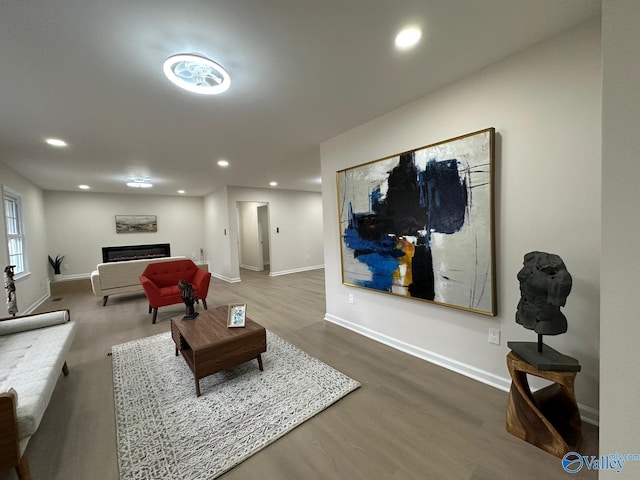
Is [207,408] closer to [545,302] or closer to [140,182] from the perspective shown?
[545,302]

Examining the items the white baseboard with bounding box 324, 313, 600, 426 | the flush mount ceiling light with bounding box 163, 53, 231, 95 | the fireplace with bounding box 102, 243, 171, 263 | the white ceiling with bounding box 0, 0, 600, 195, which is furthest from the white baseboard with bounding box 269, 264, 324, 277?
the flush mount ceiling light with bounding box 163, 53, 231, 95

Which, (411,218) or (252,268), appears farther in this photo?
(252,268)

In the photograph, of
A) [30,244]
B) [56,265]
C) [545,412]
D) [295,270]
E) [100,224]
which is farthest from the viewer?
[295,270]

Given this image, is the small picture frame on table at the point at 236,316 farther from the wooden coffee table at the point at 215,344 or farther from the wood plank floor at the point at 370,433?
the wood plank floor at the point at 370,433

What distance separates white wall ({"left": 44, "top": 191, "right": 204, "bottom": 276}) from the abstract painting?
22.4 ft

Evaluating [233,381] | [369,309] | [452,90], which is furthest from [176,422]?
[452,90]

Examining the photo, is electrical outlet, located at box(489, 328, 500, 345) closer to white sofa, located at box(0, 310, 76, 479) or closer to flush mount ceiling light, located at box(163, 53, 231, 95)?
flush mount ceiling light, located at box(163, 53, 231, 95)

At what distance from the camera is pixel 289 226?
722cm

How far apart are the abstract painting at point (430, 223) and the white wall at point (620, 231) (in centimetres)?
104

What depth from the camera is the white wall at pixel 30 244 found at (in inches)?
139

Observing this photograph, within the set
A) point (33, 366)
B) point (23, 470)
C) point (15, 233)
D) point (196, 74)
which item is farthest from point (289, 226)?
point (23, 470)

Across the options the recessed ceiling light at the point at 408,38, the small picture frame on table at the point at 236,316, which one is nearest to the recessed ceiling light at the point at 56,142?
the small picture frame on table at the point at 236,316

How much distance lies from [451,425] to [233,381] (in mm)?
Result: 1716

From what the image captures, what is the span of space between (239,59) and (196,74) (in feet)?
1.15
